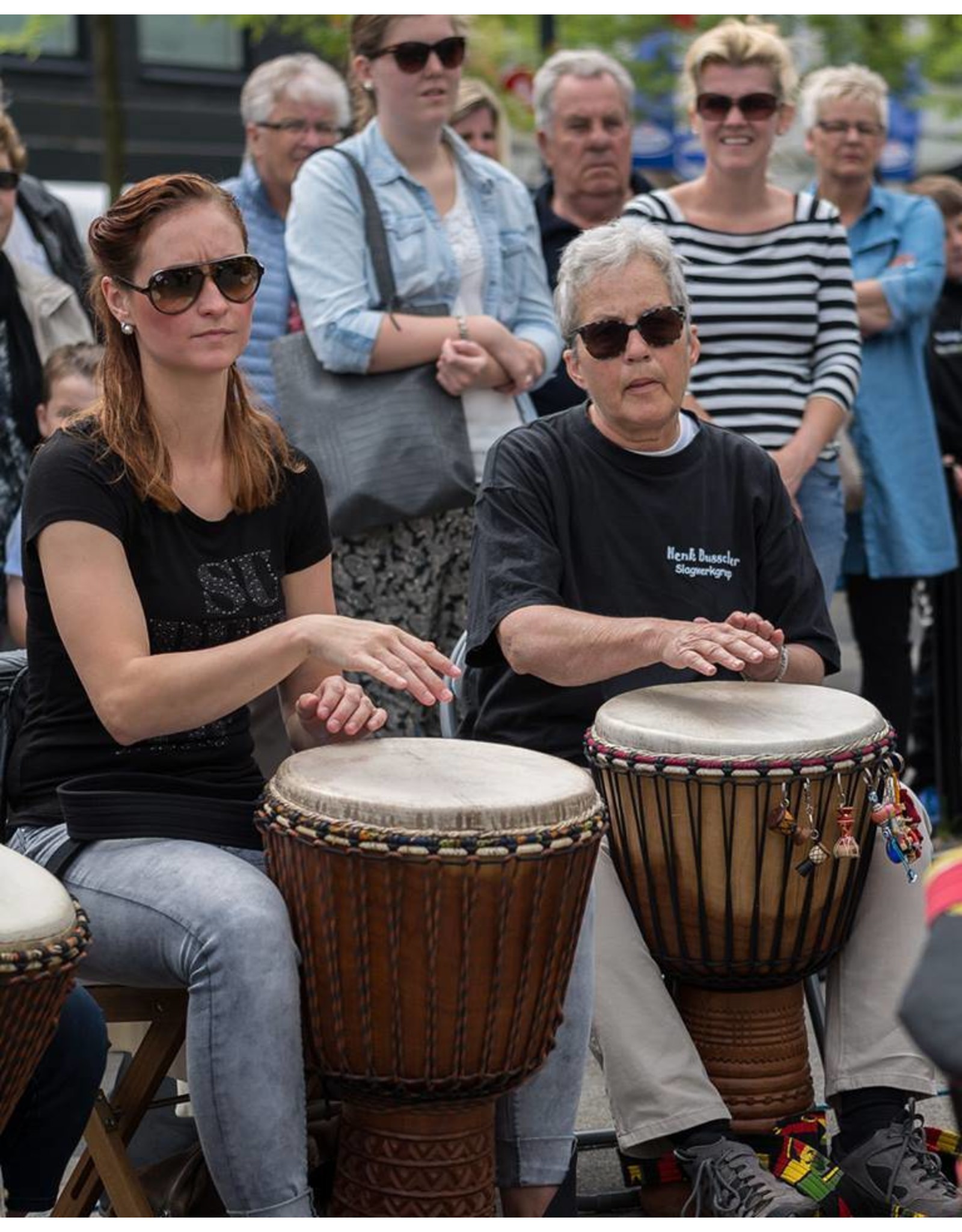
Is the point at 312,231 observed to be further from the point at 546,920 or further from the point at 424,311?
the point at 546,920

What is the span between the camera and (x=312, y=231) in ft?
14.8

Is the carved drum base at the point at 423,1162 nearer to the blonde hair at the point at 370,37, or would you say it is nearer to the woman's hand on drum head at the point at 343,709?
the woman's hand on drum head at the point at 343,709

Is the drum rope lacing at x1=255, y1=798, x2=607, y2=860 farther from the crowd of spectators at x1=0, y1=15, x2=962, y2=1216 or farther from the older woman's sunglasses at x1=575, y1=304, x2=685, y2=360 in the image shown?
the older woman's sunglasses at x1=575, y1=304, x2=685, y2=360

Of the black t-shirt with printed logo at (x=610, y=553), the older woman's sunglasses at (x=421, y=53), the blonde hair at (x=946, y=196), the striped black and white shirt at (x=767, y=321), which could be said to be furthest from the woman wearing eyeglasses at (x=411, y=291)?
the blonde hair at (x=946, y=196)

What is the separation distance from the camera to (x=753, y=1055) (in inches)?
132

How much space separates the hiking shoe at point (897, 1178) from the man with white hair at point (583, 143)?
244 centimetres

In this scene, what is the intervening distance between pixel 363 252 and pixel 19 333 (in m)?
0.94

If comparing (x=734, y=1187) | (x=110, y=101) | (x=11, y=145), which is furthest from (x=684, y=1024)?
(x=110, y=101)

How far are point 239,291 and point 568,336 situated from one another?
781 millimetres

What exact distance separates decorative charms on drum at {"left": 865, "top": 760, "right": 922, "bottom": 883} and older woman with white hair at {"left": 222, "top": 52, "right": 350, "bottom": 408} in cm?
221

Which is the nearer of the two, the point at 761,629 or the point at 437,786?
the point at 437,786

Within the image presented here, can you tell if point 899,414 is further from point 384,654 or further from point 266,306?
point 384,654

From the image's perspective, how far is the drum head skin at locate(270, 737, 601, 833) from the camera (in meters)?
2.73

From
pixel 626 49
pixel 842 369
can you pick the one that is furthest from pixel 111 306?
pixel 626 49
